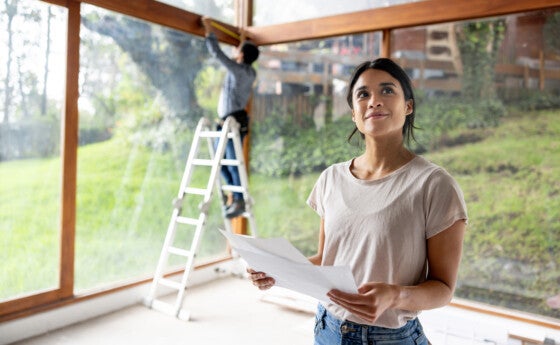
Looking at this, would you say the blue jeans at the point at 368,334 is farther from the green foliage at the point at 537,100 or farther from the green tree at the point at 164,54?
the green tree at the point at 164,54

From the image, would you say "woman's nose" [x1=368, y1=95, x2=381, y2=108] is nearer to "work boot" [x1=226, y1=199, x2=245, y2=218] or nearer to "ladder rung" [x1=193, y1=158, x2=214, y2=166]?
"ladder rung" [x1=193, y1=158, x2=214, y2=166]

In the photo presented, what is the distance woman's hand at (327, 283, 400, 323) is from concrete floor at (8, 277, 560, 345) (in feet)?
6.31

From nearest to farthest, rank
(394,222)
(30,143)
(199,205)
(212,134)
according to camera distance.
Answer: (394,222) → (30,143) → (199,205) → (212,134)

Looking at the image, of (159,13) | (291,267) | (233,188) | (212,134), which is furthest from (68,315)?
(291,267)

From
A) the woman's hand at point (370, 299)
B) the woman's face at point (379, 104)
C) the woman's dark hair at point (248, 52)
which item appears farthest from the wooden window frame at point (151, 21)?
the woman's hand at point (370, 299)

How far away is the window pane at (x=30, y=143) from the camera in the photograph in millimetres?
2477

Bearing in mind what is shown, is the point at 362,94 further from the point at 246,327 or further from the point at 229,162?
the point at 229,162

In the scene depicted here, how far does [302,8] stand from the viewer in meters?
3.68

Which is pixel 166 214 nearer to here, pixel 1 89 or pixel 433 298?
pixel 1 89

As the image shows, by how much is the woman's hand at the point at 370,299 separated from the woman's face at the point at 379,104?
0.38 metres

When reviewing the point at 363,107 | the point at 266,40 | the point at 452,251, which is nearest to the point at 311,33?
the point at 266,40

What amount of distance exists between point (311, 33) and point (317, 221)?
1545mm

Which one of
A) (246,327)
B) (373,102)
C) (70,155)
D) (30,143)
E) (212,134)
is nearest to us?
(373,102)

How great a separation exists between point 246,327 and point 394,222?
83.9 inches
